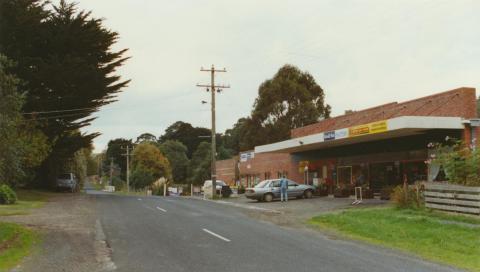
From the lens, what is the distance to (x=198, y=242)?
13.6 metres

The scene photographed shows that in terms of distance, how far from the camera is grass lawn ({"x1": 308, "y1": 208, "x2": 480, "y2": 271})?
42.4 ft

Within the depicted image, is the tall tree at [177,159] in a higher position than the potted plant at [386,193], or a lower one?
higher

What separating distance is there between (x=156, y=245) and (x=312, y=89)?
6120 centimetres

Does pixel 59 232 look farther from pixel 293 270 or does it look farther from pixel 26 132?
pixel 26 132

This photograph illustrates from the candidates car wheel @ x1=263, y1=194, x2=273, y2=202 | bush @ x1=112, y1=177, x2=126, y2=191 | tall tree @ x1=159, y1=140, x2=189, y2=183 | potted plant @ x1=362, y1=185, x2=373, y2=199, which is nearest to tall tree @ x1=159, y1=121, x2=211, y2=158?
tall tree @ x1=159, y1=140, x2=189, y2=183

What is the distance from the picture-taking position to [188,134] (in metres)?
127

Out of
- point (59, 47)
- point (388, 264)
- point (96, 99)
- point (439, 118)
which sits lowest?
point (388, 264)

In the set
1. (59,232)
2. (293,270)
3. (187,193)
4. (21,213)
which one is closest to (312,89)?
(187,193)

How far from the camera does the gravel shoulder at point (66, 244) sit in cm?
1059

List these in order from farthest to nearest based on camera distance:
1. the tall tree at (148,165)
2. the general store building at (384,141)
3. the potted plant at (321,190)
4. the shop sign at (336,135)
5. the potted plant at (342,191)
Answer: the tall tree at (148,165) → the potted plant at (321,190) → the potted plant at (342,191) → the shop sign at (336,135) → the general store building at (384,141)

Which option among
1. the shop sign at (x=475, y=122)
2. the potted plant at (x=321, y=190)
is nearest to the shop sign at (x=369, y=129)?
the shop sign at (x=475, y=122)

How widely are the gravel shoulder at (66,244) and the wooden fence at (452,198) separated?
11.9m

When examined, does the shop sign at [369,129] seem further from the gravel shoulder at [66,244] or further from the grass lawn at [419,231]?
the gravel shoulder at [66,244]

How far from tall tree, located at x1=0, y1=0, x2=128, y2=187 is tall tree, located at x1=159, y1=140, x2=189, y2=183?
71068mm
